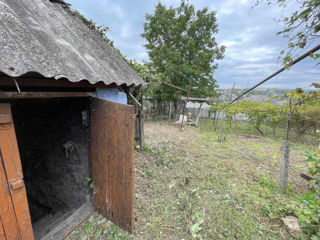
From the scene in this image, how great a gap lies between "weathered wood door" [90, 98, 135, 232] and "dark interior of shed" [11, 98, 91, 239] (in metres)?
0.30

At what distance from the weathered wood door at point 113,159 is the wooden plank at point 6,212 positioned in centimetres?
113

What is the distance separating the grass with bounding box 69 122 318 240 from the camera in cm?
241

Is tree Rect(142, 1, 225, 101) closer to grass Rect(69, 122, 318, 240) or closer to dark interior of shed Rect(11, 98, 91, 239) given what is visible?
grass Rect(69, 122, 318, 240)

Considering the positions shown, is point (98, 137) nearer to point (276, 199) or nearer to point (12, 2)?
point (12, 2)

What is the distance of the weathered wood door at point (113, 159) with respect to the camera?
7.11 ft

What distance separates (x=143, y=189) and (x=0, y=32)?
3381 millimetres

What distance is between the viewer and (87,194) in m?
2.98

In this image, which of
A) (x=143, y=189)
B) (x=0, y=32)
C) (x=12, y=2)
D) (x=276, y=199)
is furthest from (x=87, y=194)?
(x=276, y=199)

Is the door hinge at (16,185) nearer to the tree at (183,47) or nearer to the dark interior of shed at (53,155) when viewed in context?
the dark interior of shed at (53,155)

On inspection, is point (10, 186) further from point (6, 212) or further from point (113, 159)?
point (113, 159)

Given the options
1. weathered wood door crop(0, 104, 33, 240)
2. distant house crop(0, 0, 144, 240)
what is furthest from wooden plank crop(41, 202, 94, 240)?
weathered wood door crop(0, 104, 33, 240)

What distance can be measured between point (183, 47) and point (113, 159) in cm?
1195

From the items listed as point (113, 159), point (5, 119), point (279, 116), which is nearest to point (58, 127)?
point (5, 119)

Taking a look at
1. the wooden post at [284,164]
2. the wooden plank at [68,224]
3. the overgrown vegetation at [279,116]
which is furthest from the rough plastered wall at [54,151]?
the overgrown vegetation at [279,116]
